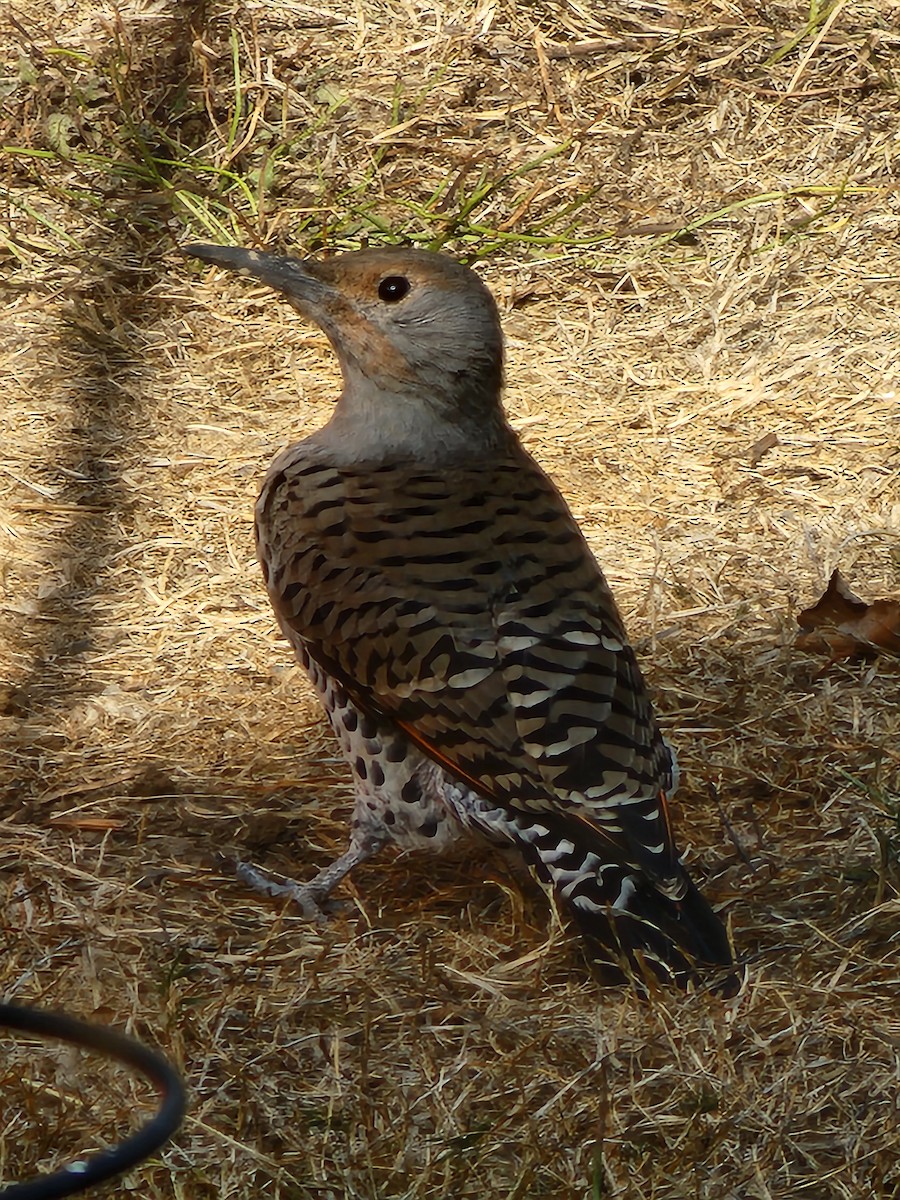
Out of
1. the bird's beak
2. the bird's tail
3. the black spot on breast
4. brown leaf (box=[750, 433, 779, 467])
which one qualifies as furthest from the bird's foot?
brown leaf (box=[750, 433, 779, 467])

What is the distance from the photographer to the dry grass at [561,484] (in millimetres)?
2701

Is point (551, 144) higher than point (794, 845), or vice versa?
point (551, 144)

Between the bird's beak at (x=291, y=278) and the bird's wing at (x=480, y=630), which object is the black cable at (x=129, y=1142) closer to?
the bird's wing at (x=480, y=630)

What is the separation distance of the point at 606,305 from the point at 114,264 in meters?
1.58

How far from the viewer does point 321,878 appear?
3439 mm

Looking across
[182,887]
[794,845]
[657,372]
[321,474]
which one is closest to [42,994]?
[182,887]

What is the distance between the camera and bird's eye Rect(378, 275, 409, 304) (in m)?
3.68

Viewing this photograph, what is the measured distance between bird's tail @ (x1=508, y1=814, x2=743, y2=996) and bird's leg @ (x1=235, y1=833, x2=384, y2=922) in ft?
1.51

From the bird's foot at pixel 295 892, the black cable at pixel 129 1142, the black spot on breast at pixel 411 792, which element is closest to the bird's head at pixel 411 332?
the black spot on breast at pixel 411 792

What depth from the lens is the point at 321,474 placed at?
361 centimetres

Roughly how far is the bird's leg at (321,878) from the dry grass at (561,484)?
0.06m

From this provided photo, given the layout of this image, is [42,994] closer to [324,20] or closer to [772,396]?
[772,396]

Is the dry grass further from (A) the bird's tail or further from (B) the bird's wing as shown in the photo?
(B) the bird's wing

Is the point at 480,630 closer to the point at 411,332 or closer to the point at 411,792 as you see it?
the point at 411,792
